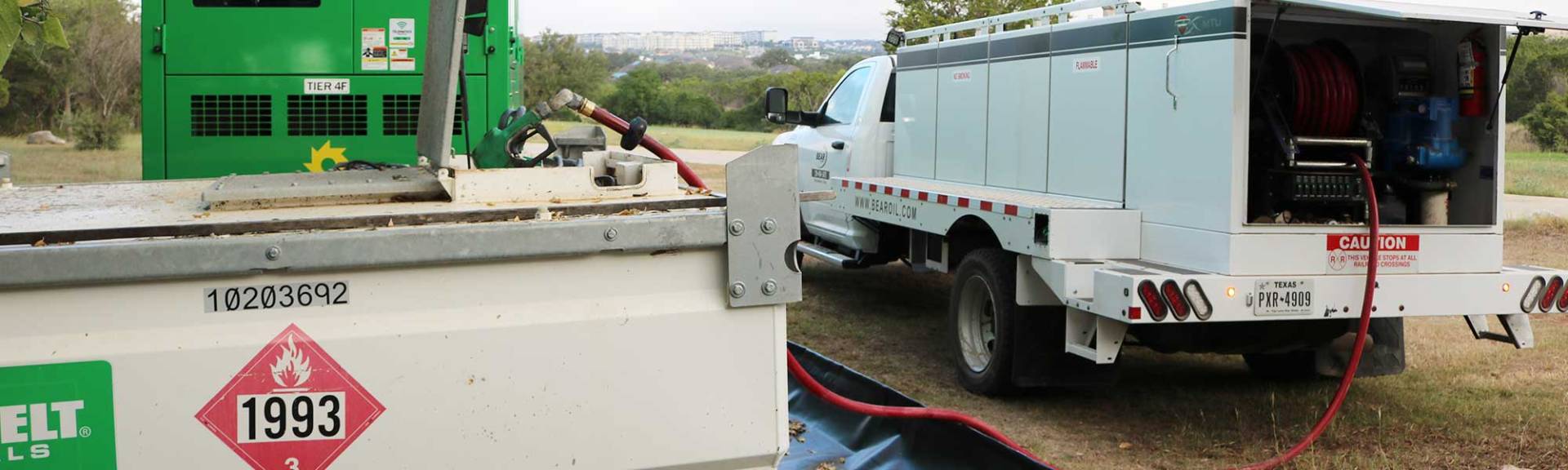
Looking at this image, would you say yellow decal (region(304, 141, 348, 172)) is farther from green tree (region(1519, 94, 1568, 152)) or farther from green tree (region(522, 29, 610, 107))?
green tree (region(522, 29, 610, 107))

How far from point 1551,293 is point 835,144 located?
16.4ft

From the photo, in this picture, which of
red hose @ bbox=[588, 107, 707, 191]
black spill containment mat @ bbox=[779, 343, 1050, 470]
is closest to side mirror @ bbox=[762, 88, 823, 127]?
black spill containment mat @ bbox=[779, 343, 1050, 470]

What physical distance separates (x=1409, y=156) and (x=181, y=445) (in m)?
5.80

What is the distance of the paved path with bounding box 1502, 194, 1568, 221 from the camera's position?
1733cm

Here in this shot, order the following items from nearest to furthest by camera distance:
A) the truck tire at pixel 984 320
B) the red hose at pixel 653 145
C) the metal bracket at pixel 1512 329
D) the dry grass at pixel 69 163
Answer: the red hose at pixel 653 145 < the metal bracket at pixel 1512 329 < the truck tire at pixel 984 320 < the dry grass at pixel 69 163

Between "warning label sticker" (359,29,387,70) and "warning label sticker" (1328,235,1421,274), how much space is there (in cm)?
456

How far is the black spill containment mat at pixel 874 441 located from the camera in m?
5.23

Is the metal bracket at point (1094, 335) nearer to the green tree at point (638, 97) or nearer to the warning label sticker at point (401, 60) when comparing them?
the warning label sticker at point (401, 60)

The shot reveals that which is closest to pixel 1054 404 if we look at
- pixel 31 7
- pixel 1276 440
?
pixel 1276 440

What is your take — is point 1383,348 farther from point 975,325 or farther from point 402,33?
point 402,33

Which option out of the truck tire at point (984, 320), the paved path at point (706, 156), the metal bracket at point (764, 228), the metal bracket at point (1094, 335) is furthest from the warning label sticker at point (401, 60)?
the paved path at point (706, 156)

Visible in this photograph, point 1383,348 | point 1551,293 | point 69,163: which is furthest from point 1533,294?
point 69,163

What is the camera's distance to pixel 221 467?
2.65m

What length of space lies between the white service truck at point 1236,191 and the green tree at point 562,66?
57.7 metres
